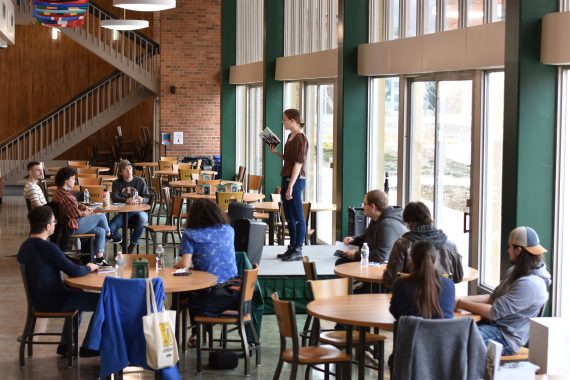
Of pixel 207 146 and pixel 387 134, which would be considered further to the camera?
pixel 207 146

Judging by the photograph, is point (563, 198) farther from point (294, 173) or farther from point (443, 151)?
point (294, 173)

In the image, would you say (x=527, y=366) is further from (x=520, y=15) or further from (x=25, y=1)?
(x=25, y=1)

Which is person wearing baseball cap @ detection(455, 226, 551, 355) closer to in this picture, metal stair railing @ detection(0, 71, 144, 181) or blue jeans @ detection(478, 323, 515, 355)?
blue jeans @ detection(478, 323, 515, 355)

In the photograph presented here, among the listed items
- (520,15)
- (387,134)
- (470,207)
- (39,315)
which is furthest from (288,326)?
(387,134)

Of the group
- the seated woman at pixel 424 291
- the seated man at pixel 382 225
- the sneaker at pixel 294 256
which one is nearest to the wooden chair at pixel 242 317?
the seated man at pixel 382 225

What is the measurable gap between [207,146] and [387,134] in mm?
10695

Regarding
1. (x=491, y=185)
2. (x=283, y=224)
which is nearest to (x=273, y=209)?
(x=283, y=224)

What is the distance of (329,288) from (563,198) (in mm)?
2028

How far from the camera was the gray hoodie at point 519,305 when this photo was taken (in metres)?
5.51

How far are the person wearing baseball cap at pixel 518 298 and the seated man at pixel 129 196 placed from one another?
6.88 metres

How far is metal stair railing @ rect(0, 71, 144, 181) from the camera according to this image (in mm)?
21484

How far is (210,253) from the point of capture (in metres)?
7.00

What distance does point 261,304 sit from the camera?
7.47m

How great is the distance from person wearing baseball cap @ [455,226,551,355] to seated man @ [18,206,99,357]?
9.30 ft
